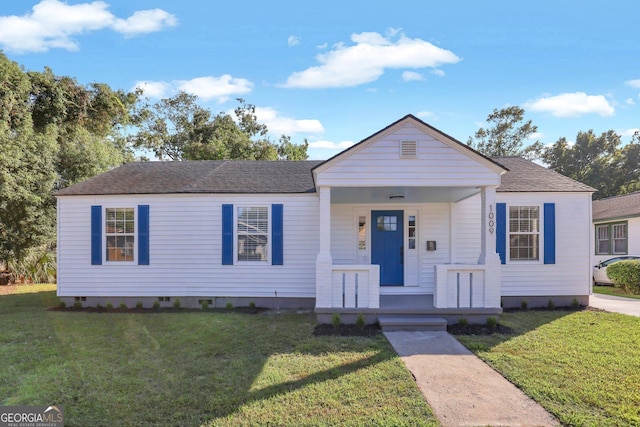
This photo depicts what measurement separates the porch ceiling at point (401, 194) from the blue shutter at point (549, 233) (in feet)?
7.46

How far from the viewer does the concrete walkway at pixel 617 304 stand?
8.61m

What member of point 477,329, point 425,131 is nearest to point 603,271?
point 477,329

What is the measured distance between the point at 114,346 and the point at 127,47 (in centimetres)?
1012

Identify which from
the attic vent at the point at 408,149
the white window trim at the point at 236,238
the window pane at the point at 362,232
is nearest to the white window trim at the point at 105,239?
the white window trim at the point at 236,238

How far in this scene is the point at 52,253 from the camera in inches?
579

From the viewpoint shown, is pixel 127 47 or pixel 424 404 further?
pixel 127 47

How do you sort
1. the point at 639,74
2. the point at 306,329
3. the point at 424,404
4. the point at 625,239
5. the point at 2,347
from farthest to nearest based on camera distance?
the point at 625,239, the point at 639,74, the point at 306,329, the point at 2,347, the point at 424,404

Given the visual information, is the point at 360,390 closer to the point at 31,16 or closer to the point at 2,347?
the point at 2,347

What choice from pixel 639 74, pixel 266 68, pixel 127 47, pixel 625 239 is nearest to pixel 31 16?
pixel 127 47

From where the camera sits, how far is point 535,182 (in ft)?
30.6

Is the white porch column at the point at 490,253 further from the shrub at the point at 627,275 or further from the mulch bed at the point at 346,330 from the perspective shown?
the shrub at the point at 627,275

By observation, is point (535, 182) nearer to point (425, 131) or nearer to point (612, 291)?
point (425, 131)

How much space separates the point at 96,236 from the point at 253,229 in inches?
161

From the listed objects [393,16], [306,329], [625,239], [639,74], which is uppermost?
[393,16]
